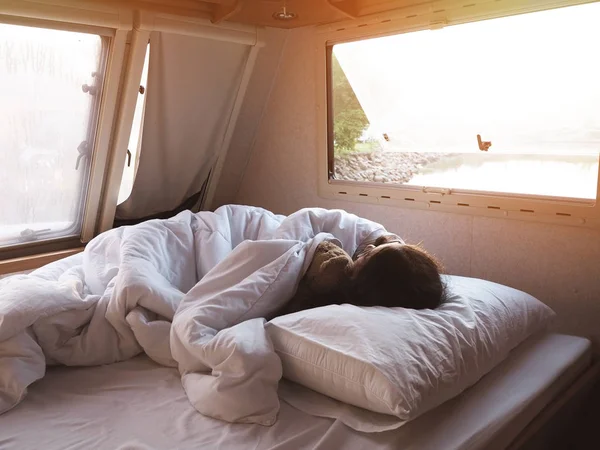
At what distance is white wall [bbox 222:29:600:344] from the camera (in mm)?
1894

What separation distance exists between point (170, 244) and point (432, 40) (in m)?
1.21

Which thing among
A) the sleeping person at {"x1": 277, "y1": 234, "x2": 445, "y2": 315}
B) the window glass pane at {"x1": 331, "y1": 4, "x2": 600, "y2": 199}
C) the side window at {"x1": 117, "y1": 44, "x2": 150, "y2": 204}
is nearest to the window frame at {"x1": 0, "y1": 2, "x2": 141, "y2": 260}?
the side window at {"x1": 117, "y1": 44, "x2": 150, "y2": 204}

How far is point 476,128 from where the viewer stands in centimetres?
213

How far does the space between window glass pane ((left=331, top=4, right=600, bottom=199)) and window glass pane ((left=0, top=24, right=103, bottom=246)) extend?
1.03 m

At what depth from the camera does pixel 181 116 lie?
257 cm

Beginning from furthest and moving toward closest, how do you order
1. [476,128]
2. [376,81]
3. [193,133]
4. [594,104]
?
1. [193,133]
2. [376,81]
3. [476,128]
4. [594,104]

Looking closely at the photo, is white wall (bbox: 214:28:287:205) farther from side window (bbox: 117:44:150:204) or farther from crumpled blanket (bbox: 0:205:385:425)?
crumpled blanket (bbox: 0:205:385:425)

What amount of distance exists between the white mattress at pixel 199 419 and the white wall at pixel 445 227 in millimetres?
404

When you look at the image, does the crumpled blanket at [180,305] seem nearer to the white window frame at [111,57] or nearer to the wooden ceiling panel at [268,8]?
the white window frame at [111,57]

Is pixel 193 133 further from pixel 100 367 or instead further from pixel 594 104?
pixel 594 104

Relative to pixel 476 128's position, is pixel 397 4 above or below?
above

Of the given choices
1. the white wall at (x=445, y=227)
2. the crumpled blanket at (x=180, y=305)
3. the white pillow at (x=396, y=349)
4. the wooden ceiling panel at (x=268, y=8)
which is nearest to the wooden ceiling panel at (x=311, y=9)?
the wooden ceiling panel at (x=268, y=8)

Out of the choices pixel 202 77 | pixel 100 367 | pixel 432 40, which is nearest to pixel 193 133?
pixel 202 77

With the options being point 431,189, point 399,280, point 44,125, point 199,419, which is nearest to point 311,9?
point 431,189
